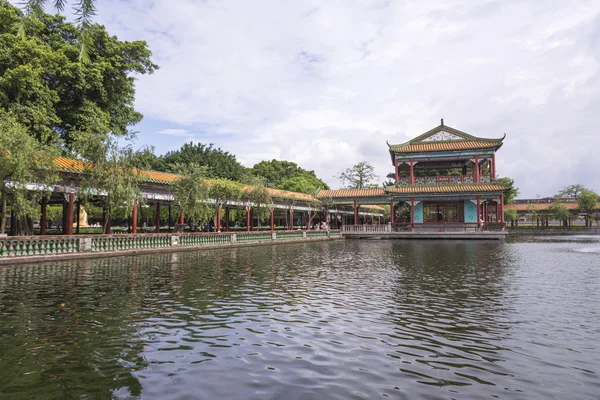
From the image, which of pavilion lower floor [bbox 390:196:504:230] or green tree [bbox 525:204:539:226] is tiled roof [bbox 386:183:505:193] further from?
green tree [bbox 525:204:539:226]

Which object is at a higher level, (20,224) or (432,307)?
(20,224)

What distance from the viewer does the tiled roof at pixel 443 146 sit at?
120 ft

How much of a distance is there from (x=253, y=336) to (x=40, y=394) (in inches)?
109

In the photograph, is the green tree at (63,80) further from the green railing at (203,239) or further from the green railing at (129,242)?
the green railing at (203,239)

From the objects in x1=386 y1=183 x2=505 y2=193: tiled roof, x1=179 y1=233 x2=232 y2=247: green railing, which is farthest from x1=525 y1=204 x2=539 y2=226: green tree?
x1=179 y1=233 x2=232 y2=247: green railing

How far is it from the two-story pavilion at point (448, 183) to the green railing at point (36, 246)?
28896 millimetres

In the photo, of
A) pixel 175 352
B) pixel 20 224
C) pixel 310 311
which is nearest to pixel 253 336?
pixel 175 352

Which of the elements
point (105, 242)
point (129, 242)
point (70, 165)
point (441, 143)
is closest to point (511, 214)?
point (441, 143)

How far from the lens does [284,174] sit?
7175 cm

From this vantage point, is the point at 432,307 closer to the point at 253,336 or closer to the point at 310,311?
the point at 310,311

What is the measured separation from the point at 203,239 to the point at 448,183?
2514cm

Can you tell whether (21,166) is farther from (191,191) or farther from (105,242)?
(191,191)

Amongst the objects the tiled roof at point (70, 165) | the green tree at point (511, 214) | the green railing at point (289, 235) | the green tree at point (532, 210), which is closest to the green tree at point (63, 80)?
the tiled roof at point (70, 165)

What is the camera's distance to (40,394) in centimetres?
388
